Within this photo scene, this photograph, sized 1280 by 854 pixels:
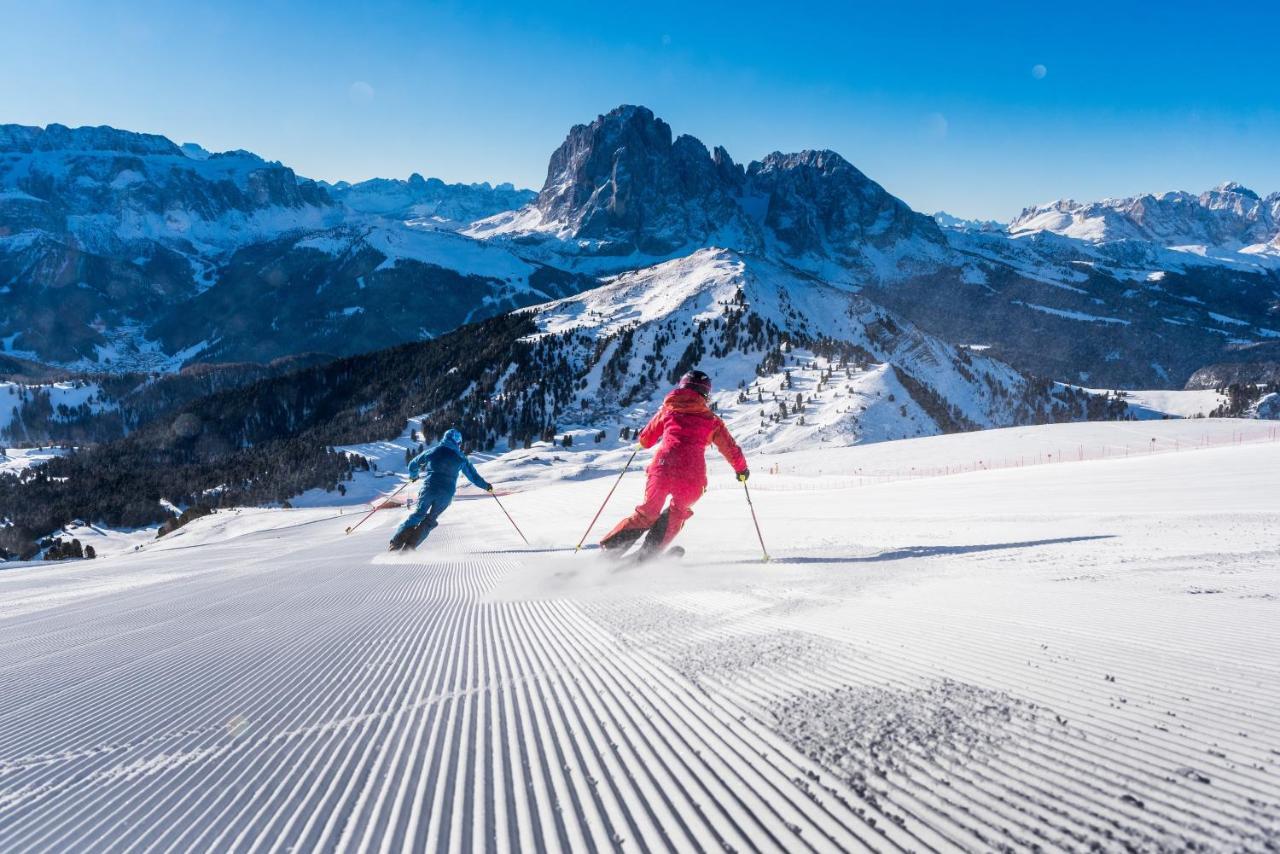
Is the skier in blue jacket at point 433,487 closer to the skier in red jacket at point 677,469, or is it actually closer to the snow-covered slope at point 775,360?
the skier in red jacket at point 677,469

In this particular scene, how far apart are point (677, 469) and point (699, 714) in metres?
5.78

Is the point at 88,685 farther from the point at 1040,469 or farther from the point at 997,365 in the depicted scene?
the point at 997,365

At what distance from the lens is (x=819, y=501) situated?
17156 mm

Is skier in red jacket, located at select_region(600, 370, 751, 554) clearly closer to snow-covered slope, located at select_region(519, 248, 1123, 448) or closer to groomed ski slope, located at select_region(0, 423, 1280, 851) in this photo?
groomed ski slope, located at select_region(0, 423, 1280, 851)

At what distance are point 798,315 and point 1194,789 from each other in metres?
102

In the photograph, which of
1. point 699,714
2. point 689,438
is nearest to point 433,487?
point 689,438

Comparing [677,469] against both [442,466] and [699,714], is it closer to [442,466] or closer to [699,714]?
[699,714]

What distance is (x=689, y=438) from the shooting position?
28.4 feet

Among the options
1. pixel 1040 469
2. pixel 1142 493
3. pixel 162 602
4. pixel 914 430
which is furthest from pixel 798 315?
pixel 162 602

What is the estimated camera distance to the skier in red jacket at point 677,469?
858cm

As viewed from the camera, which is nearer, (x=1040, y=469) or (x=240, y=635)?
(x=240, y=635)

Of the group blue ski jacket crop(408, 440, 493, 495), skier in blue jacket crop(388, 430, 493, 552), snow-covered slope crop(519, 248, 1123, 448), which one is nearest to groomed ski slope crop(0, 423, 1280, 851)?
skier in blue jacket crop(388, 430, 493, 552)

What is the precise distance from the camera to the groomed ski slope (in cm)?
195

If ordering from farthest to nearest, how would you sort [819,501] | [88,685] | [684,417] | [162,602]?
[819,501], [684,417], [162,602], [88,685]
